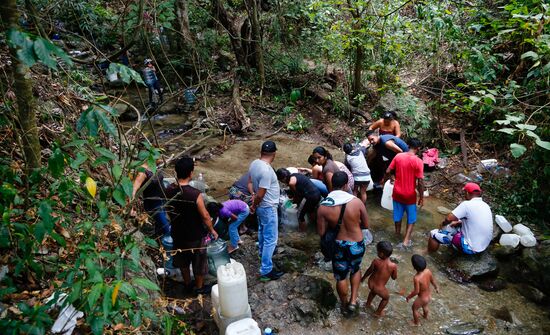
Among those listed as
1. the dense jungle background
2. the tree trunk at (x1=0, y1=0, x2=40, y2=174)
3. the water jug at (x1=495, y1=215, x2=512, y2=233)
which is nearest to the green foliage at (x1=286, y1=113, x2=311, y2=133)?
the dense jungle background

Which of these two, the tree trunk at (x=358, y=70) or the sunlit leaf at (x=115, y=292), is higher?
the sunlit leaf at (x=115, y=292)

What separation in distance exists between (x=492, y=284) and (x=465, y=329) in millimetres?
1064

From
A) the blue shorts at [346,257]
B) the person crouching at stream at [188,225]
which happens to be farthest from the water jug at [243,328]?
the blue shorts at [346,257]

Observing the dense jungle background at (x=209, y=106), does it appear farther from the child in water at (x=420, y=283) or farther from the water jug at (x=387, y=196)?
the water jug at (x=387, y=196)

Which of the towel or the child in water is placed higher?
the towel

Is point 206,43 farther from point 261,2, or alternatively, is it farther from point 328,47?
point 328,47

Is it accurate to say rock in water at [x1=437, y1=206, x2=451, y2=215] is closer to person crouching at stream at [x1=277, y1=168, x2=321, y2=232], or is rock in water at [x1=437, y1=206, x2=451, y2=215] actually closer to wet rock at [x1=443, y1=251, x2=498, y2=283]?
wet rock at [x1=443, y1=251, x2=498, y2=283]

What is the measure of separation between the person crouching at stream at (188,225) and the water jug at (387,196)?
10.6ft

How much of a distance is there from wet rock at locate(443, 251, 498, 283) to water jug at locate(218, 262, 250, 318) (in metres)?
2.97

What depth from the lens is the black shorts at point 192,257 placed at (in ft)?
14.2

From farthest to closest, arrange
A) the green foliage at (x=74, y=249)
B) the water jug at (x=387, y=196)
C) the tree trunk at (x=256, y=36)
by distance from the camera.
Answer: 1. the tree trunk at (x=256, y=36)
2. the water jug at (x=387, y=196)
3. the green foliage at (x=74, y=249)

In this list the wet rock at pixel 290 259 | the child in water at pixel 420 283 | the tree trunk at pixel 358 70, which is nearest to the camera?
the child in water at pixel 420 283

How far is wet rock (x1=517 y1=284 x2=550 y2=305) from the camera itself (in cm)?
471

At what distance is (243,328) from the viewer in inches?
141
